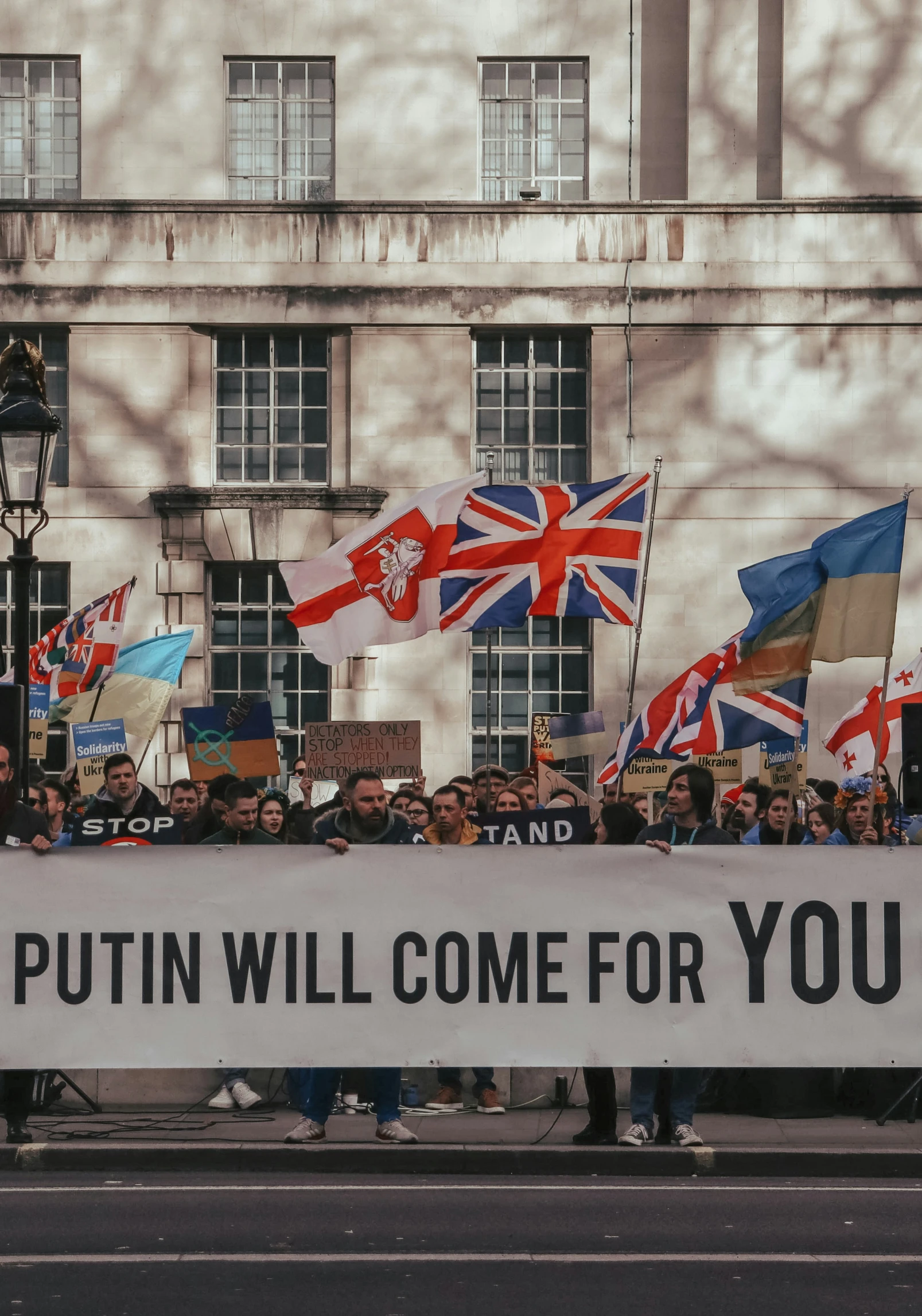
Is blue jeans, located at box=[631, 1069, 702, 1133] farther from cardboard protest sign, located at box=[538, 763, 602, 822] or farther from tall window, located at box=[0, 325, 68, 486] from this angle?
tall window, located at box=[0, 325, 68, 486]

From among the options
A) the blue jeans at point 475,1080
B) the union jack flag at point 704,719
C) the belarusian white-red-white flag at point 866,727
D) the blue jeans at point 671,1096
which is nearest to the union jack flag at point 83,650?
the union jack flag at point 704,719

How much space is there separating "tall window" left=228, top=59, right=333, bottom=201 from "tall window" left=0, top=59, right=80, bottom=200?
2.12 meters

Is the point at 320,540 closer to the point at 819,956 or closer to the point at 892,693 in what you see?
the point at 892,693

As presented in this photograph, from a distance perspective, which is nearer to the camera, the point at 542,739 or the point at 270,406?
Answer: the point at 542,739

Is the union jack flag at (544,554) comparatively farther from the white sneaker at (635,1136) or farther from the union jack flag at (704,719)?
the white sneaker at (635,1136)

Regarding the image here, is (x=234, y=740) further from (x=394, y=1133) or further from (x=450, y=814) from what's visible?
(x=394, y=1133)

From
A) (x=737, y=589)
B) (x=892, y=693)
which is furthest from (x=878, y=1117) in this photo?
(x=737, y=589)

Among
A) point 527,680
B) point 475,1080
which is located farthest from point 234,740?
point 527,680

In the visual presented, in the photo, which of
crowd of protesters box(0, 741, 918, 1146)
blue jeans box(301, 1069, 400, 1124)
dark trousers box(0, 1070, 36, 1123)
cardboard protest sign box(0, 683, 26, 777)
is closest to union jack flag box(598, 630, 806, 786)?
crowd of protesters box(0, 741, 918, 1146)

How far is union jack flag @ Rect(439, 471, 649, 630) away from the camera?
1316 centimetres

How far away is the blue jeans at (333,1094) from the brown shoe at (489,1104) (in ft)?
3.30

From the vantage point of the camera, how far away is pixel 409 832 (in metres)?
11.1

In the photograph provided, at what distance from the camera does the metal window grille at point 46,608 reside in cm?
2681

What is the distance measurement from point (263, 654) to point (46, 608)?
9.37 feet
